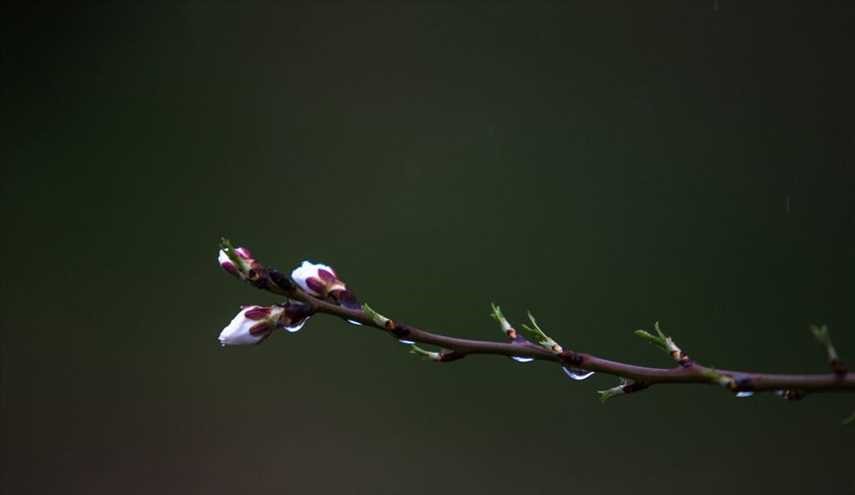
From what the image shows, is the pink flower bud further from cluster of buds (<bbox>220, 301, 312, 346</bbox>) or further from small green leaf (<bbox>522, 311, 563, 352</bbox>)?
small green leaf (<bbox>522, 311, 563, 352</bbox>)

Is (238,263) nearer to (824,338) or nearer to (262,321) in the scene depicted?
(262,321)

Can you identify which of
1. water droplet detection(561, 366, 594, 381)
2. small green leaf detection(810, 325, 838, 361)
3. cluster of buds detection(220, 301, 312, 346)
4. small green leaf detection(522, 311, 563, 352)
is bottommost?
small green leaf detection(810, 325, 838, 361)

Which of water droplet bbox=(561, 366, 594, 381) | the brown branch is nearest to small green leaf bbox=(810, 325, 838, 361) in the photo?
the brown branch

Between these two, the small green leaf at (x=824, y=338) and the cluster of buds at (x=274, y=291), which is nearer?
the small green leaf at (x=824, y=338)

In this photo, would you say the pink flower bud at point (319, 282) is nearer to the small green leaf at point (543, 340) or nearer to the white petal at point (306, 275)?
the white petal at point (306, 275)

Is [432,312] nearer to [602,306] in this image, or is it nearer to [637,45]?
[602,306]

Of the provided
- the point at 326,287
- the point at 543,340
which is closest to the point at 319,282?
the point at 326,287

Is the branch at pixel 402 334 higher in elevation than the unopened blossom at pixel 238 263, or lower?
lower

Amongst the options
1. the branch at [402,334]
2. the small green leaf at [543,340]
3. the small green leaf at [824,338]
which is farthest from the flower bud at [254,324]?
the small green leaf at [824,338]
